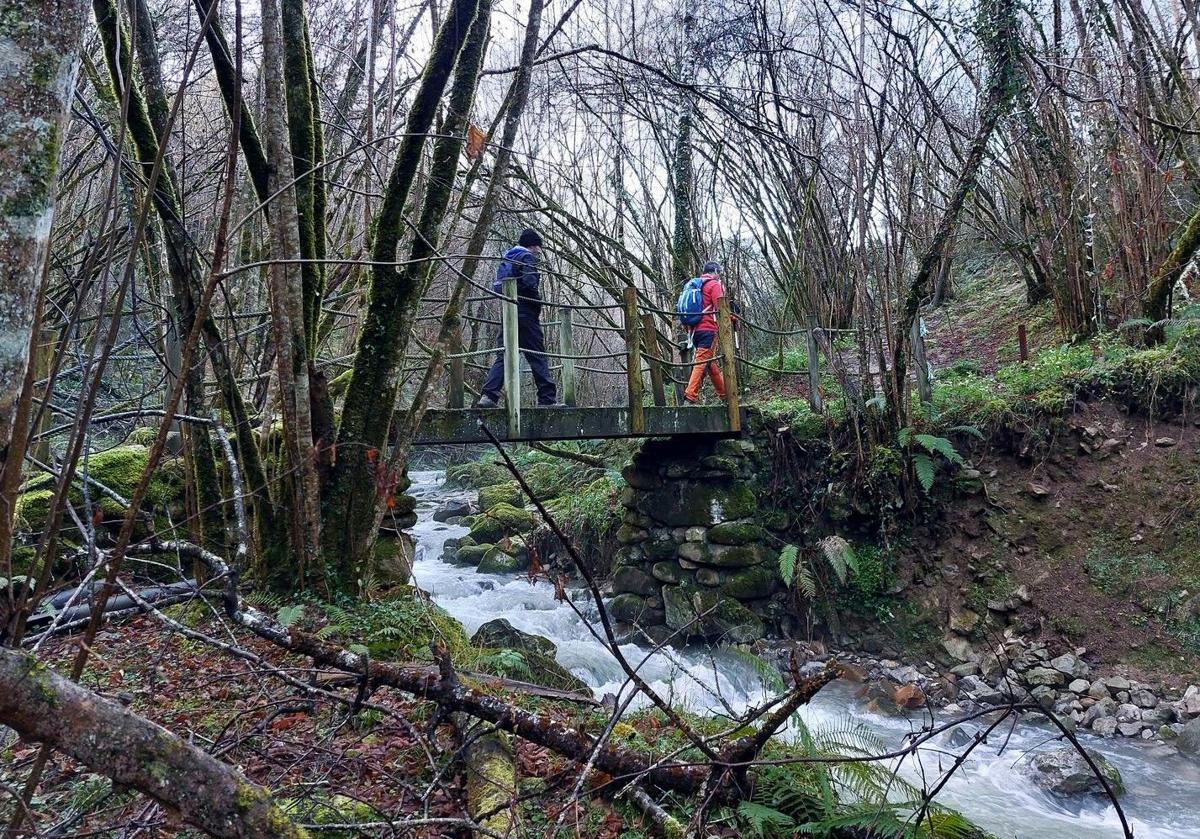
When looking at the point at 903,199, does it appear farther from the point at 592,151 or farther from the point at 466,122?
the point at 592,151

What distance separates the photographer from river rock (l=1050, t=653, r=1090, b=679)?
5.75 m

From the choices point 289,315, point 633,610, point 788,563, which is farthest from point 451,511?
point 289,315

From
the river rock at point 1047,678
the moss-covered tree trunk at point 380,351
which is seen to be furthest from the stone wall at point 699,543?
the moss-covered tree trunk at point 380,351

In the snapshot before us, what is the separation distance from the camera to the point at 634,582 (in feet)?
26.6

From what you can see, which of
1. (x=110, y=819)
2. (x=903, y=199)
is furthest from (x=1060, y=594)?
(x=110, y=819)

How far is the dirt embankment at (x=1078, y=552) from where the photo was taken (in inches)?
232

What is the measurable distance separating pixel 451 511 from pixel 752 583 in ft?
24.4

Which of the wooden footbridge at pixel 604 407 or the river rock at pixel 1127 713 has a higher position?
the wooden footbridge at pixel 604 407

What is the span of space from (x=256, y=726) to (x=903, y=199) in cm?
730

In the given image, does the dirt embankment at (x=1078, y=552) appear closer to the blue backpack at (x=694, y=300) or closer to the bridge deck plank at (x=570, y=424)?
the bridge deck plank at (x=570, y=424)

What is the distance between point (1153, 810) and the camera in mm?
4223

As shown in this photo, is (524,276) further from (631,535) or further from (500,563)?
(500,563)

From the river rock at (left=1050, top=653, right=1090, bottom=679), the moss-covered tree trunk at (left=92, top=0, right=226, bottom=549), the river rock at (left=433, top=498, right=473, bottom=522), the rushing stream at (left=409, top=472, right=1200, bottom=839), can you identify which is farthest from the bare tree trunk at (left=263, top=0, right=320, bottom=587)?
the river rock at (left=433, top=498, right=473, bottom=522)

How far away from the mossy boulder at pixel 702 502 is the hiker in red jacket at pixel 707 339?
3.16ft
